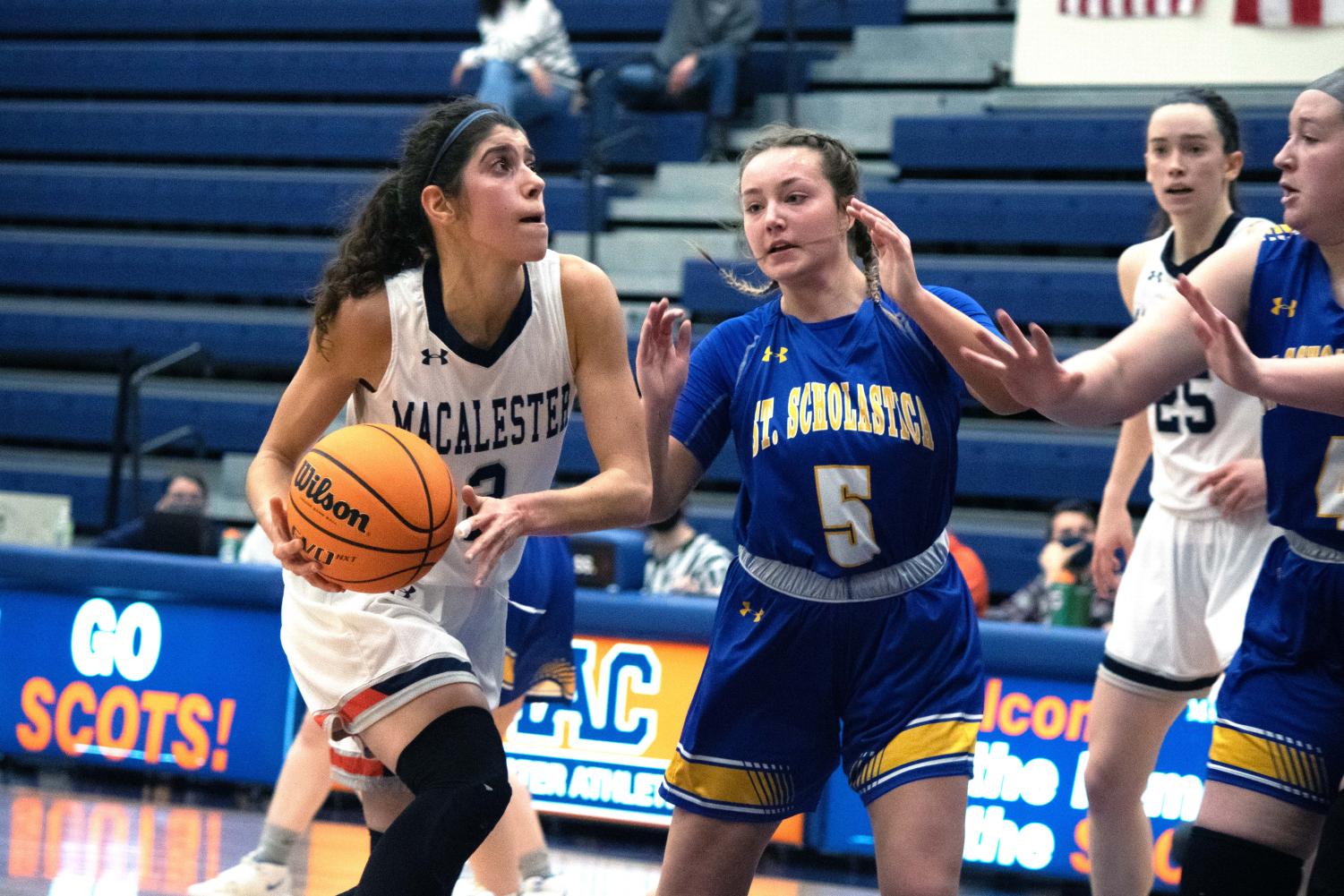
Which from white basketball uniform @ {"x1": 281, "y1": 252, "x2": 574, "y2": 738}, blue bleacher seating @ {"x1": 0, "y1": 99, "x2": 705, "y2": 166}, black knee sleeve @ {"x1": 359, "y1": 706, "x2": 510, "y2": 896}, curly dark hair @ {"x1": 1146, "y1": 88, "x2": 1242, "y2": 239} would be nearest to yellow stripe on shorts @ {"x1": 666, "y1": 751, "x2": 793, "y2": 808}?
black knee sleeve @ {"x1": 359, "y1": 706, "x2": 510, "y2": 896}

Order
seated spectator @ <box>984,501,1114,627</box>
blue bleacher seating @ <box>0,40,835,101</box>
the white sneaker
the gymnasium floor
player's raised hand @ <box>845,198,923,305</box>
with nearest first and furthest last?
player's raised hand @ <box>845,198,923,305</box>
the white sneaker
the gymnasium floor
seated spectator @ <box>984,501,1114,627</box>
blue bleacher seating @ <box>0,40,835,101</box>

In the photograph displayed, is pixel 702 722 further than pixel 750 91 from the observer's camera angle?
No

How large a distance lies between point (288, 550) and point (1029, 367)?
1.44 m

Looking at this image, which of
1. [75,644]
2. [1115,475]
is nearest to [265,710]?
[75,644]

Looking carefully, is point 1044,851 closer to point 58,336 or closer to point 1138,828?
point 1138,828

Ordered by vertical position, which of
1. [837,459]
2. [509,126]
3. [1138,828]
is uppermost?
[509,126]

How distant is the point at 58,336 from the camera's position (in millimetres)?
12445

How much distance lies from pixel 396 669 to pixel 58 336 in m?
9.83

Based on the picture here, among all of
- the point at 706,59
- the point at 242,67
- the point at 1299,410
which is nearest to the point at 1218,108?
the point at 1299,410

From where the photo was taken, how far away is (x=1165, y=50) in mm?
10117

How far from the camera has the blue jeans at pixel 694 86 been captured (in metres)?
11.1

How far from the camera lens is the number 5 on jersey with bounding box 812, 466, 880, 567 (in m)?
3.40

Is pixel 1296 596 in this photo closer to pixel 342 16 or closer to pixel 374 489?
pixel 374 489

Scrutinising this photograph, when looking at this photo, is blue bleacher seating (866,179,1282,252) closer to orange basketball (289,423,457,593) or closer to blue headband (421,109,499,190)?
blue headband (421,109,499,190)
